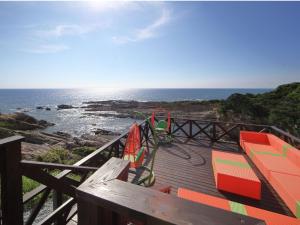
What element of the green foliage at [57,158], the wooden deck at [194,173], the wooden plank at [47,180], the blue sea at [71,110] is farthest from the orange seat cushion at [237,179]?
the blue sea at [71,110]

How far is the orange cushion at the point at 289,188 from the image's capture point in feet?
9.84

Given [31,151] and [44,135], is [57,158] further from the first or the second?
[44,135]

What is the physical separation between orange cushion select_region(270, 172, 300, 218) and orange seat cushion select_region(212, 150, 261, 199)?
378mm

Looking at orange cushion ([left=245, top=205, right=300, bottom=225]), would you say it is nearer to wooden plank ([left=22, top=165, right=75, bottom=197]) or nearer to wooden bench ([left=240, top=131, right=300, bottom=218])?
wooden bench ([left=240, top=131, right=300, bottom=218])

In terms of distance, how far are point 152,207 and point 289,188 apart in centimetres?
363

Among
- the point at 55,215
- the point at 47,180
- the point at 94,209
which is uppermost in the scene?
the point at 94,209

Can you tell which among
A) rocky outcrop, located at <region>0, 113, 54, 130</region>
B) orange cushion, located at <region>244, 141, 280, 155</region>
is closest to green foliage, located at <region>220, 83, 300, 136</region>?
orange cushion, located at <region>244, 141, 280, 155</region>

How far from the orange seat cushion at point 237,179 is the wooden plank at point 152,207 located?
11.1ft

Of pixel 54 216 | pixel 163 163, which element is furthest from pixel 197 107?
pixel 54 216

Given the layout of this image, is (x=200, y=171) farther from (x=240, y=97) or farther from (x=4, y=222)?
(x=240, y=97)

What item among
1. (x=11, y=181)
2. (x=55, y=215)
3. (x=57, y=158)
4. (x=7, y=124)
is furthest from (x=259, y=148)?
(x=7, y=124)

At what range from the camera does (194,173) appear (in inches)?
187

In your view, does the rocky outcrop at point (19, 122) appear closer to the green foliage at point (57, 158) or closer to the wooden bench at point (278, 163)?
the green foliage at point (57, 158)

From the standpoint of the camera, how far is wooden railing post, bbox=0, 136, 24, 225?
1.40m
